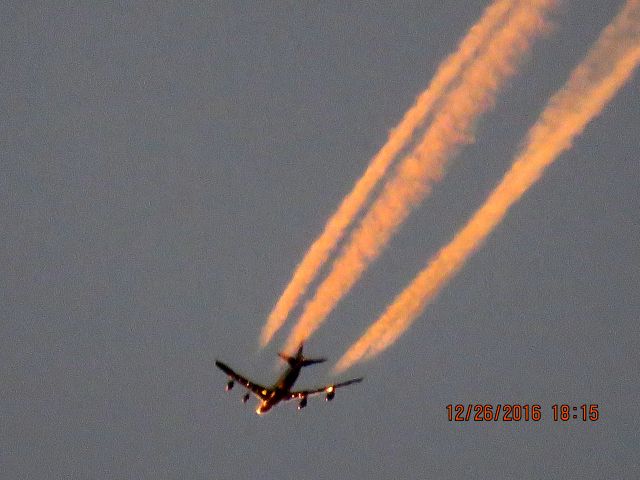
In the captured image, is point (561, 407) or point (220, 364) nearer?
point (220, 364)

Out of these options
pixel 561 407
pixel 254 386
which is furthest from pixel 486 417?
pixel 254 386

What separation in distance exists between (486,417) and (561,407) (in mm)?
6311

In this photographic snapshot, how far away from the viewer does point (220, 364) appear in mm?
74875

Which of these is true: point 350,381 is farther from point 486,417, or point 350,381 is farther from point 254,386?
point 486,417

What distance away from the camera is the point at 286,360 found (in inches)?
2837

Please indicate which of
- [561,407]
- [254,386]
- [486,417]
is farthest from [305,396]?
[561,407]

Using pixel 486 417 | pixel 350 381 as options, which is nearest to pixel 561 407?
pixel 486 417

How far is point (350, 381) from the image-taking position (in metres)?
72.6

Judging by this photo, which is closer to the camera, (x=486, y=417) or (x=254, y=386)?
(x=254, y=386)

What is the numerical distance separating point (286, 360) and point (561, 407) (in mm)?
19596

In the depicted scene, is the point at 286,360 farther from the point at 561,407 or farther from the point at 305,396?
the point at 561,407

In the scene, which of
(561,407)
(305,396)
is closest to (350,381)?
(305,396)

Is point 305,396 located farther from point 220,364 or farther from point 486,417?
point 486,417

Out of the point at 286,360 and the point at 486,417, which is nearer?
the point at 286,360
